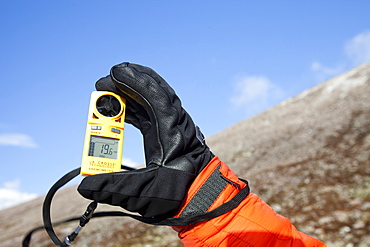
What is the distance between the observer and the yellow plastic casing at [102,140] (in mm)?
→ 3012

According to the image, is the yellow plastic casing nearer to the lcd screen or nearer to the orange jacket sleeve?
the lcd screen

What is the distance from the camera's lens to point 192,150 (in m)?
3.03

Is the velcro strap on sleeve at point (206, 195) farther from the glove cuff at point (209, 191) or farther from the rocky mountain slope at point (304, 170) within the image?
the rocky mountain slope at point (304, 170)

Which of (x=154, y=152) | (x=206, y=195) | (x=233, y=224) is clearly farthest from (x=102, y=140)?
(x=233, y=224)

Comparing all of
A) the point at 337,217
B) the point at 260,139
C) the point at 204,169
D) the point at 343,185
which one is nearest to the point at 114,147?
the point at 204,169

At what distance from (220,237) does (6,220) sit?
24.2 m

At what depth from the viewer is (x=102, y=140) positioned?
310 centimetres

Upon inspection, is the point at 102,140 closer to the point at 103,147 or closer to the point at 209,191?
the point at 103,147

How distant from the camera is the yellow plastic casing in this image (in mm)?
3012

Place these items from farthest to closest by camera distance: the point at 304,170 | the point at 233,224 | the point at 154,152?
1. the point at 304,170
2. the point at 154,152
3. the point at 233,224

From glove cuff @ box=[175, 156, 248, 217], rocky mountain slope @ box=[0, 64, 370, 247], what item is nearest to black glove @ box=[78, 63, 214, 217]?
glove cuff @ box=[175, 156, 248, 217]

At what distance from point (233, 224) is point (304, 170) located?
34.7 ft

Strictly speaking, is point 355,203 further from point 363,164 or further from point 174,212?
point 174,212

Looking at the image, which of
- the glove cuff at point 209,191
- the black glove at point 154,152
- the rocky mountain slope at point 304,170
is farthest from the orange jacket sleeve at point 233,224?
the rocky mountain slope at point 304,170
